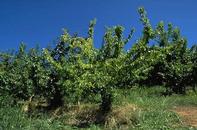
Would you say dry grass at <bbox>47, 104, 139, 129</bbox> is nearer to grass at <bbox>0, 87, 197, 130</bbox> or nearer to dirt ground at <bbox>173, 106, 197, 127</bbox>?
grass at <bbox>0, 87, 197, 130</bbox>

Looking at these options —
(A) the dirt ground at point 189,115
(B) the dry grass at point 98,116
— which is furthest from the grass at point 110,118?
(A) the dirt ground at point 189,115

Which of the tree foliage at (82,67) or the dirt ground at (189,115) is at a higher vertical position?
the tree foliage at (82,67)

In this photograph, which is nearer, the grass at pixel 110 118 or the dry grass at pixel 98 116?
the grass at pixel 110 118

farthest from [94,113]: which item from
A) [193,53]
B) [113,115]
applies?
[193,53]

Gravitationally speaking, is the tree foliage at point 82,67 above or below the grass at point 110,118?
above

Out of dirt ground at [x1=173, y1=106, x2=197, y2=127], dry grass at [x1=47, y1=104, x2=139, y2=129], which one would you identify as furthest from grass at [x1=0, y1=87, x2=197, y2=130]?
dirt ground at [x1=173, y1=106, x2=197, y2=127]

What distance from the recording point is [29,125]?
15.2m

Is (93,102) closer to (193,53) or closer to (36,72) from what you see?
(36,72)

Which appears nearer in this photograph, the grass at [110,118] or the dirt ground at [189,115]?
the grass at [110,118]

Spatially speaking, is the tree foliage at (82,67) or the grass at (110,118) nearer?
the grass at (110,118)

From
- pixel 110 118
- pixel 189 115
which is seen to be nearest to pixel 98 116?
pixel 110 118

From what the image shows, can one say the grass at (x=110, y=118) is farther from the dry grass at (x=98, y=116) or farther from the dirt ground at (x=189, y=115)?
the dirt ground at (x=189, y=115)

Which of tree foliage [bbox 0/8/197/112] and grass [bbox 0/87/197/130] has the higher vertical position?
tree foliage [bbox 0/8/197/112]

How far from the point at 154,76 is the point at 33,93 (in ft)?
71.2
